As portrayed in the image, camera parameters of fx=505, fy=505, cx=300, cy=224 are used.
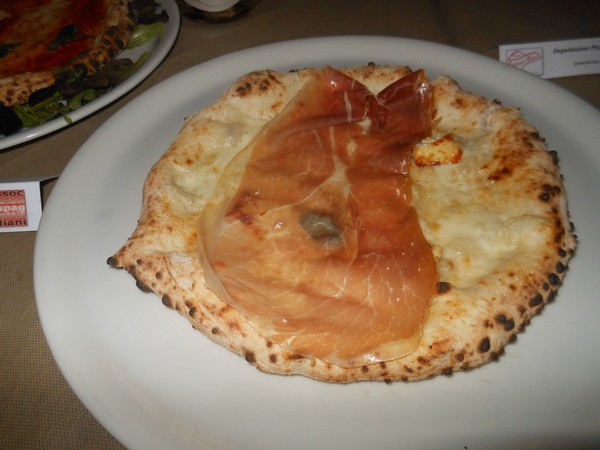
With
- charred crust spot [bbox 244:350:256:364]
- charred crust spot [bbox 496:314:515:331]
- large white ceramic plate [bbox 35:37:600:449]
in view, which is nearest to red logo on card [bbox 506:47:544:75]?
large white ceramic plate [bbox 35:37:600:449]

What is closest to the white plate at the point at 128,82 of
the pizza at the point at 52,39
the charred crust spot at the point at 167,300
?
the pizza at the point at 52,39

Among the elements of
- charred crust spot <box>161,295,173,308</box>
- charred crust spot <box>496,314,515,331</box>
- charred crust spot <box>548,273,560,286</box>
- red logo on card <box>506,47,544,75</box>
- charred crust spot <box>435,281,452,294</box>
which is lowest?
charred crust spot <box>496,314,515,331</box>

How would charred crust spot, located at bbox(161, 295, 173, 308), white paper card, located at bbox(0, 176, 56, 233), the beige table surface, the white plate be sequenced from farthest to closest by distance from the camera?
the white plate
white paper card, located at bbox(0, 176, 56, 233)
the beige table surface
charred crust spot, located at bbox(161, 295, 173, 308)

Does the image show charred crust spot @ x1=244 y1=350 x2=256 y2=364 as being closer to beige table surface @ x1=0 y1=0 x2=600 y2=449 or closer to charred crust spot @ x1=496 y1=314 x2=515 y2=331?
beige table surface @ x1=0 y1=0 x2=600 y2=449

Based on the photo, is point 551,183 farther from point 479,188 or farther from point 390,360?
point 390,360

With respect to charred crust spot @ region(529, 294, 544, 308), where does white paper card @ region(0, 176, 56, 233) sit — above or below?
below

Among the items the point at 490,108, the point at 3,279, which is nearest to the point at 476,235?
the point at 490,108
